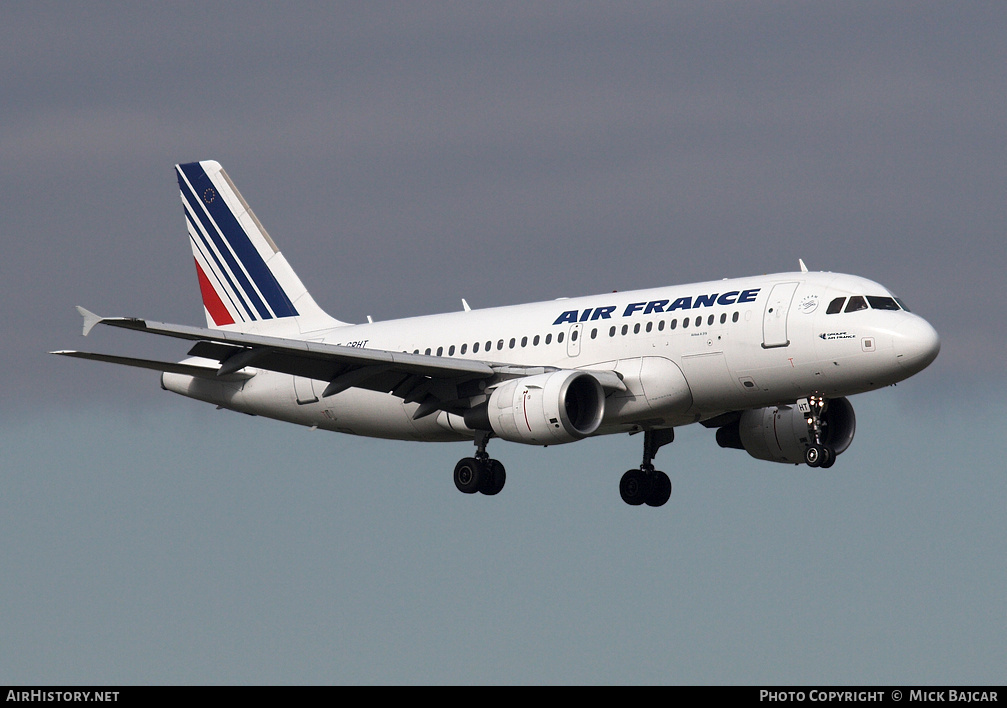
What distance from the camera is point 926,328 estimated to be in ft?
145

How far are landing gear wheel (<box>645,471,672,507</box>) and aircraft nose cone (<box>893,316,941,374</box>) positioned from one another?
11615mm

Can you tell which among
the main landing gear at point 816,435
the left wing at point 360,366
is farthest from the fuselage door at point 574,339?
the main landing gear at point 816,435

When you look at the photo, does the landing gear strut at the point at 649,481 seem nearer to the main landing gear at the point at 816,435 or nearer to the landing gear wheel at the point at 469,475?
the landing gear wheel at the point at 469,475

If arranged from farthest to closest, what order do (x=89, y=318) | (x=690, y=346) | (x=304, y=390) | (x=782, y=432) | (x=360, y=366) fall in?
(x=304, y=390)
(x=782, y=432)
(x=360, y=366)
(x=690, y=346)
(x=89, y=318)

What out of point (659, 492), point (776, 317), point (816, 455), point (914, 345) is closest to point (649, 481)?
point (659, 492)

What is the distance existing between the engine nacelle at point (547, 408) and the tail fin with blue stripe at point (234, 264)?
41.3 feet

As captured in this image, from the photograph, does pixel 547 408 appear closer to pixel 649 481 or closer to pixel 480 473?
pixel 480 473

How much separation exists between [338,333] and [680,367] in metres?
14.4

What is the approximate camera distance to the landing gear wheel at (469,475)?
49.8 metres

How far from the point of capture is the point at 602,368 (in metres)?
47.6

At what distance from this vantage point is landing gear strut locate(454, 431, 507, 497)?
49.8 meters

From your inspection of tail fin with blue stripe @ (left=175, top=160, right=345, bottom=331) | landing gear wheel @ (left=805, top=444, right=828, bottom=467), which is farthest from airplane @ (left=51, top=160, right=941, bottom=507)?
tail fin with blue stripe @ (left=175, top=160, right=345, bottom=331)

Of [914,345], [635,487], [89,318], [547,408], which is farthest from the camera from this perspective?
[635,487]

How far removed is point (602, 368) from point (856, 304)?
763cm
